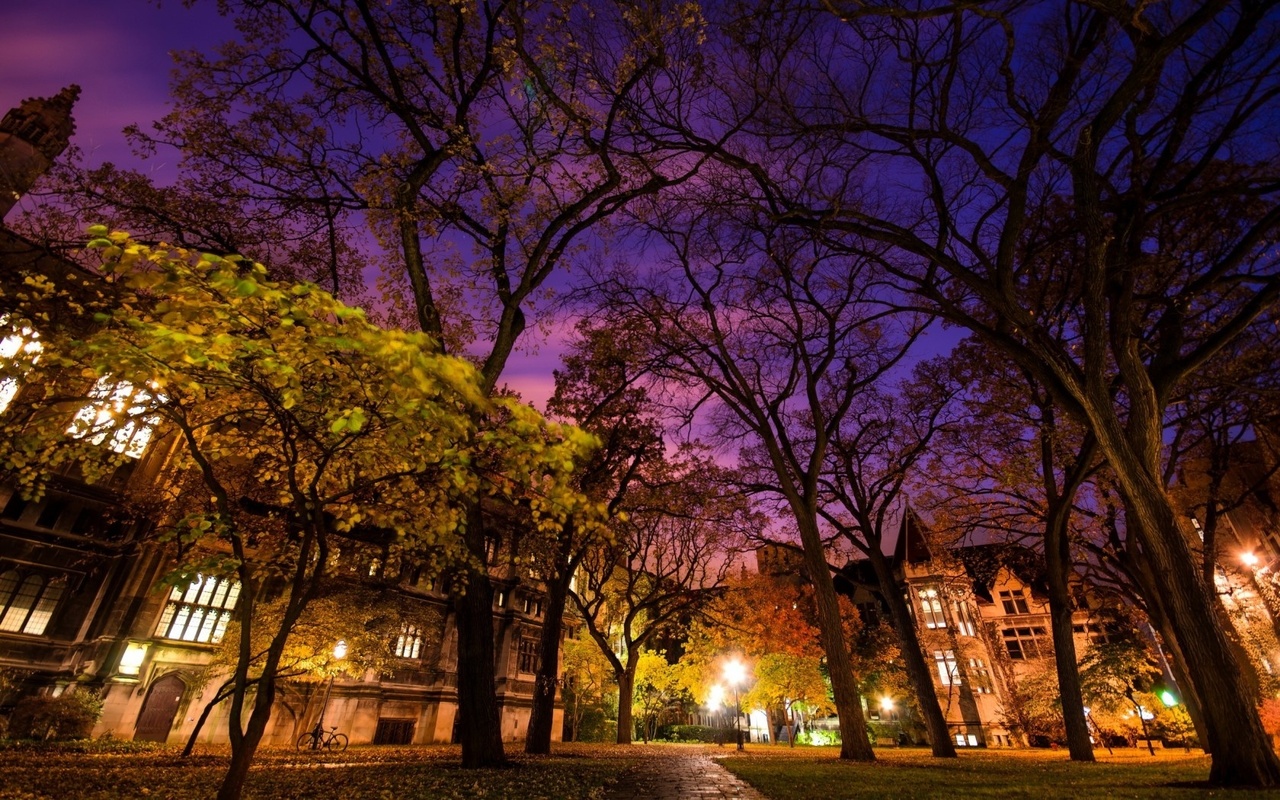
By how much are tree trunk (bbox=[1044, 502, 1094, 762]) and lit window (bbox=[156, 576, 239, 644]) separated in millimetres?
30976

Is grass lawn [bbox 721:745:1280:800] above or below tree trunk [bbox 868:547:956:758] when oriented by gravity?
below

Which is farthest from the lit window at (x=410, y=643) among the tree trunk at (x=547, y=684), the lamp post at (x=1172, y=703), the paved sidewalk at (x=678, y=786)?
the lamp post at (x=1172, y=703)

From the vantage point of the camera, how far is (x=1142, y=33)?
7672mm

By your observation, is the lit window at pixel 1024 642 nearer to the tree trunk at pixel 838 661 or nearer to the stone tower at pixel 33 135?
the tree trunk at pixel 838 661

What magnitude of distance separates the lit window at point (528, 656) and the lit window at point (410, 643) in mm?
7447

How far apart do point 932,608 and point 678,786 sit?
148 feet

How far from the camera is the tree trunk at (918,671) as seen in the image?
16.0 meters

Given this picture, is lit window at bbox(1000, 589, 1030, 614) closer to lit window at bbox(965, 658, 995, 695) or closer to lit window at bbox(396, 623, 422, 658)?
lit window at bbox(965, 658, 995, 695)

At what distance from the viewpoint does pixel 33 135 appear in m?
29.8

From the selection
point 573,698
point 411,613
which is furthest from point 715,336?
point 573,698

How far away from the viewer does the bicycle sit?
21697mm

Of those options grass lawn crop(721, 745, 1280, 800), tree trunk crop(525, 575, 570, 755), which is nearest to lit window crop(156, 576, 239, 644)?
tree trunk crop(525, 575, 570, 755)

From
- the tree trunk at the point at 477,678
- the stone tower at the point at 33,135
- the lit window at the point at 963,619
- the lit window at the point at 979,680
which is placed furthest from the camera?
the lit window at the point at 963,619

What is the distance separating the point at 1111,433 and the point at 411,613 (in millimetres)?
29370
